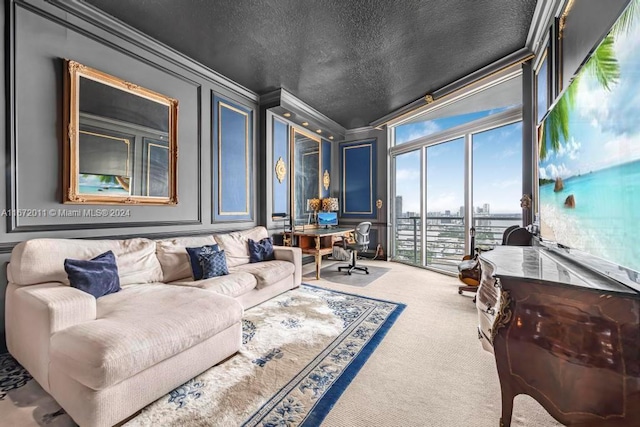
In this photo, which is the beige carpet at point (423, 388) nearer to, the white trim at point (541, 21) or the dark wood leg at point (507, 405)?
the dark wood leg at point (507, 405)

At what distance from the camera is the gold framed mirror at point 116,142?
2377mm

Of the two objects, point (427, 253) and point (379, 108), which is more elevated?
point (379, 108)

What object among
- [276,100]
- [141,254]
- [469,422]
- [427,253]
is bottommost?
[469,422]

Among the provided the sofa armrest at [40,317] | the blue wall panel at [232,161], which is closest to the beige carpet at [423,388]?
the sofa armrest at [40,317]

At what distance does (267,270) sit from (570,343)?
2.63 m

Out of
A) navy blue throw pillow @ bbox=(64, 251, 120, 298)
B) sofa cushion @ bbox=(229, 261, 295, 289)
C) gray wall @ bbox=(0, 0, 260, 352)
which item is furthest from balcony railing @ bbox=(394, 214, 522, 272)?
navy blue throw pillow @ bbox=(64, 251, 120, 298)

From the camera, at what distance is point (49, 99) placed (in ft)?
7.49

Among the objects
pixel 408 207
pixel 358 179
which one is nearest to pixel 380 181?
pixel 358 179

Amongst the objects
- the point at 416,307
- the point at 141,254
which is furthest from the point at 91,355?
the point at 416,307

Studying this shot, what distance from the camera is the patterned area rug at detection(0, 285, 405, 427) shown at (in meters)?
1.42

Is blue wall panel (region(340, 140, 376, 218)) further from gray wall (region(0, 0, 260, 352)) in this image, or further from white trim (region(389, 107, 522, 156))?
gray wall (region(0, 0, 260, 352))

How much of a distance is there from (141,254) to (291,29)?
8.98 feet

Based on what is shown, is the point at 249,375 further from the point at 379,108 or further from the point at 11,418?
the point at 379,108

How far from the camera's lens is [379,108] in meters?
4.99
